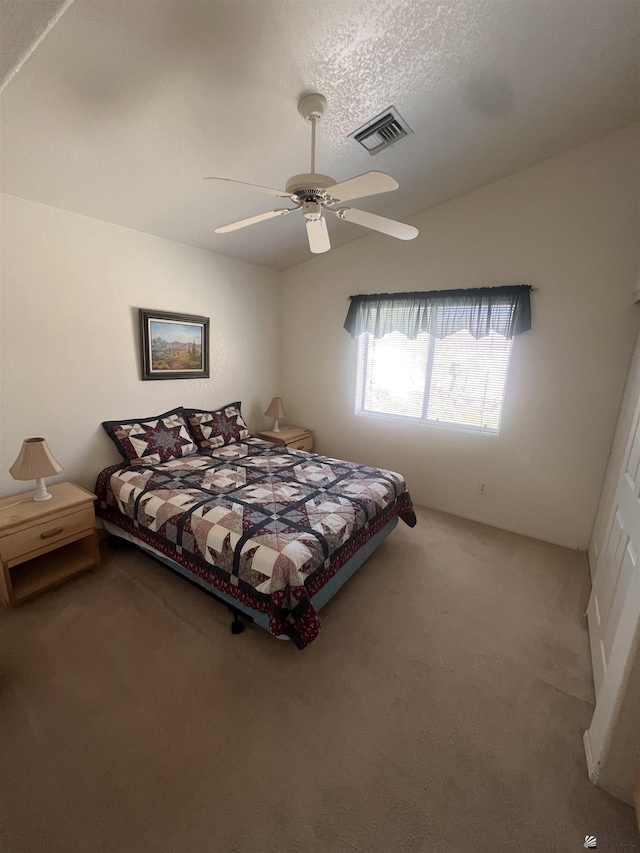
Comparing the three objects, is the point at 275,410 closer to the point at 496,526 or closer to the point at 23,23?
the point at 496,526

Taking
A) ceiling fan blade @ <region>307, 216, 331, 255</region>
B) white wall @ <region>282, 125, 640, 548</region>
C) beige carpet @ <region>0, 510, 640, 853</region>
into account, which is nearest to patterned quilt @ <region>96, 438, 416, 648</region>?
beige carpet @ <region>0, 510, 640, 853</region>

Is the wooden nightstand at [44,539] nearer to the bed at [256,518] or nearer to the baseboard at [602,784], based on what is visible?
the bed at [256,518]

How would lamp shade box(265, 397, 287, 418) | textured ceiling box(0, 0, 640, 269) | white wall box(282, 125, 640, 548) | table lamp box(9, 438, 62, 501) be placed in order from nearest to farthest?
1. textured ceiling box(0, 0, 640, 269)
2. table lamp box(9, 438, 62, 501)
3. white wall box(282, 125, 640, 548)
4. lamp shade box(265, 397, 287, 418)

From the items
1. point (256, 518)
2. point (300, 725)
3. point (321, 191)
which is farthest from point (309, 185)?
point (300, 725)

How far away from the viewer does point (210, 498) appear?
2223 millimetres

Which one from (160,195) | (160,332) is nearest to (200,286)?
(160,332)

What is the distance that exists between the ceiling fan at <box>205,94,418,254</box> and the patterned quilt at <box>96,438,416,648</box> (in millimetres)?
1633

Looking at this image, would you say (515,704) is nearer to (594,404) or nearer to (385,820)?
(385,820)

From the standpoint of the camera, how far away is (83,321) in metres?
2.52

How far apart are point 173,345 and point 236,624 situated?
94.2 inches

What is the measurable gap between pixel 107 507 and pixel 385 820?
7.91 ft

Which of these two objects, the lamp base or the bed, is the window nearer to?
the bed

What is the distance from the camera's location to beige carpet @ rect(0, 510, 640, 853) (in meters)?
1.13

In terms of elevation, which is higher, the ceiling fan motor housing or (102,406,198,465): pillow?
the ceiling fan motor housing
